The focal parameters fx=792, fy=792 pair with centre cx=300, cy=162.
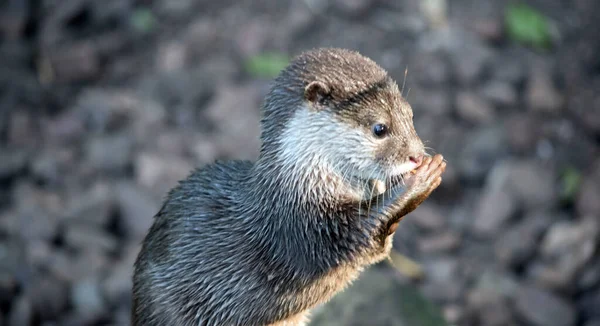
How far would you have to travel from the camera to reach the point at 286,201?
265 centimetres

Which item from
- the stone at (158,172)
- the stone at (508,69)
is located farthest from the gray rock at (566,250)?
the stone at (158,172)

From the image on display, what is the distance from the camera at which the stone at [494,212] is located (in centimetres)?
466

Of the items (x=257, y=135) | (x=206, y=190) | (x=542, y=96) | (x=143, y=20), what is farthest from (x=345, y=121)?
(x=143, y=20)

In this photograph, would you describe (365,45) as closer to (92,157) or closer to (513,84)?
(513,84)

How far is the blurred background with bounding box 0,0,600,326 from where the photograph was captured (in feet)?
13.8

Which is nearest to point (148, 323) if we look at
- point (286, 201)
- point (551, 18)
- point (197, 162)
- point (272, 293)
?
point (272, 293)

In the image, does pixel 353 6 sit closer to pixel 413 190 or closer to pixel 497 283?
pixel 497 283

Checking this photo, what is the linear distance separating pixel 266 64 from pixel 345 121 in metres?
3.01

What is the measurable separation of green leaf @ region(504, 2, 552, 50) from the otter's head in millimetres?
3419

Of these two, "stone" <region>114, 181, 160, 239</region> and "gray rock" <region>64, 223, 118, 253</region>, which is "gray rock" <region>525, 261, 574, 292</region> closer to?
"stone" <region>114, 181, 160, 239</region>

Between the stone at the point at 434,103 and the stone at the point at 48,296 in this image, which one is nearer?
the stone at the point at 48,296

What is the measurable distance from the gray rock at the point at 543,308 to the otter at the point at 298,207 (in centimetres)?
176

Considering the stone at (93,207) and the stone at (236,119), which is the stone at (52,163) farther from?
the stone at (236,119)

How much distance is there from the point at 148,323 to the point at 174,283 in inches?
6.9
